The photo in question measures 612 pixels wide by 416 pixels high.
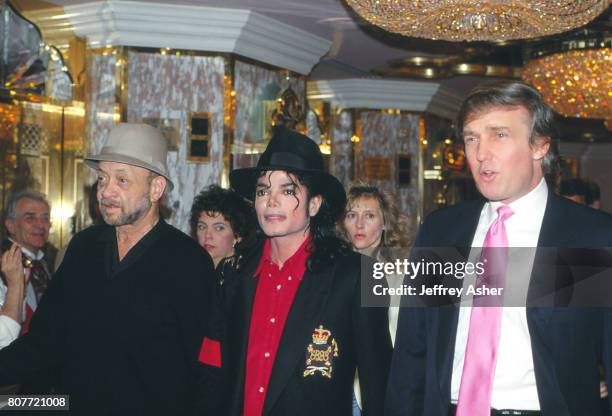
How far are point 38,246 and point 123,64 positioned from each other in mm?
1851

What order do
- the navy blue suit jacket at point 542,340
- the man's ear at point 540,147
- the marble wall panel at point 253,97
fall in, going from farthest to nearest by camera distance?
the marble wall panel at point 253,97 < the man's ear at point 540,147 < the navy blue suit jacket at point 542,340

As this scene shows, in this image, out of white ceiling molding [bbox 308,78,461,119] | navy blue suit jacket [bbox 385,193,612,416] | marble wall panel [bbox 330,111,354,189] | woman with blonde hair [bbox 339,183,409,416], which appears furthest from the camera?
marble wall panel [bbox 330,111,354,189]

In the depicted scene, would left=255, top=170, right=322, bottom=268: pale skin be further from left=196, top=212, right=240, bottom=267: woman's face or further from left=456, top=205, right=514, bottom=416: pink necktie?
left=196, top=212, right=240, bottom=267: woman's face

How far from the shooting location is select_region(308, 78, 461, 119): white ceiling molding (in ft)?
32.3

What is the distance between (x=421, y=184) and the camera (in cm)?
1031

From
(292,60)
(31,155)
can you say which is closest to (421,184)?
(292,60)

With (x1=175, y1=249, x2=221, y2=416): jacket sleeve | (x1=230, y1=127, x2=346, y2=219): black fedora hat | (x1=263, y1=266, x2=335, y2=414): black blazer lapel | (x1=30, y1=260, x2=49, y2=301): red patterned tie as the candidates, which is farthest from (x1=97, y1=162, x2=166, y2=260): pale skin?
(x1=30, y1=260, x2=49, y2=301): red patterned tie

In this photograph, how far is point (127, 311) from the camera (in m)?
3.02

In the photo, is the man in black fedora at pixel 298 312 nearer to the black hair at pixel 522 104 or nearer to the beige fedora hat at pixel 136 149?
the beige fedora hat at pixel 136 149

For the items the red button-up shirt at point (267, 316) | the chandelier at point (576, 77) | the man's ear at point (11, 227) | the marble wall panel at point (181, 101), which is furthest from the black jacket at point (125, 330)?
the chandelier at point (576, 77)

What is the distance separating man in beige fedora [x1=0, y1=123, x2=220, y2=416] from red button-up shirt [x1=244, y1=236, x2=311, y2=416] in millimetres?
249

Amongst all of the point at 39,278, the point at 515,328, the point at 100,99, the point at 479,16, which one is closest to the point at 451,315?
the point at 515,328

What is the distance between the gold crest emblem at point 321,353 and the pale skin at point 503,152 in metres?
0.74

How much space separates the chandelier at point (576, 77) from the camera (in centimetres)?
625
